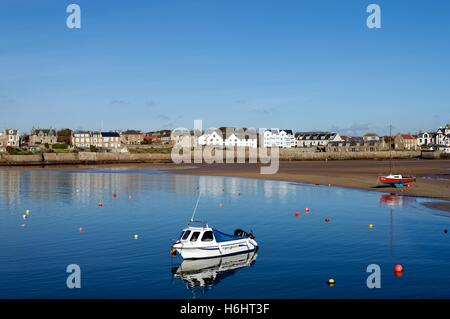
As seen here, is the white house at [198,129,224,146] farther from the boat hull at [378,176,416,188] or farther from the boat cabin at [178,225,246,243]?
the boat cabin at [178,225,246,243]

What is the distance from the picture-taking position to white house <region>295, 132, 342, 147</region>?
175 meters

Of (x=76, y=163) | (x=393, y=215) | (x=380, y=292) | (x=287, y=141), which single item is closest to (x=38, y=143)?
(x=76, y=163)

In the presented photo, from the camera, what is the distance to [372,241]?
80.6ft

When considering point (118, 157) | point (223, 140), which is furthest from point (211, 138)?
point (118, 157)

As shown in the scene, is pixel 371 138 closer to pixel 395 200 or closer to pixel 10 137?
pixel 10 137

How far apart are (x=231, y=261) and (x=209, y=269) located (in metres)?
1.54

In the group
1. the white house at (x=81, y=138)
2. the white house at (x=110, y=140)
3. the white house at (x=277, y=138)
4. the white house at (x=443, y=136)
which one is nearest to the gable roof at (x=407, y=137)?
the white house at (x=443, y=136)

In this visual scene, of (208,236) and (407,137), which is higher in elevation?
(407,137)

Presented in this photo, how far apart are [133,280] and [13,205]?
2354 cm

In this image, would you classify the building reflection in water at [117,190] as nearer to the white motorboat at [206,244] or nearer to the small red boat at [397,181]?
the small red boat at [397,181]

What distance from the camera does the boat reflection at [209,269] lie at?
18.1 metres

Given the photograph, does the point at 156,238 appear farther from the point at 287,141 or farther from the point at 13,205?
the point at 287,141

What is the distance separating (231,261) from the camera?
21078 mm

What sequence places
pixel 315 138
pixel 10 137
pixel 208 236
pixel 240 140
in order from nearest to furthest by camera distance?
1. pixel 208 236
2. pixel 10 137
3. pixel 240 140
4. pixel 315 138
